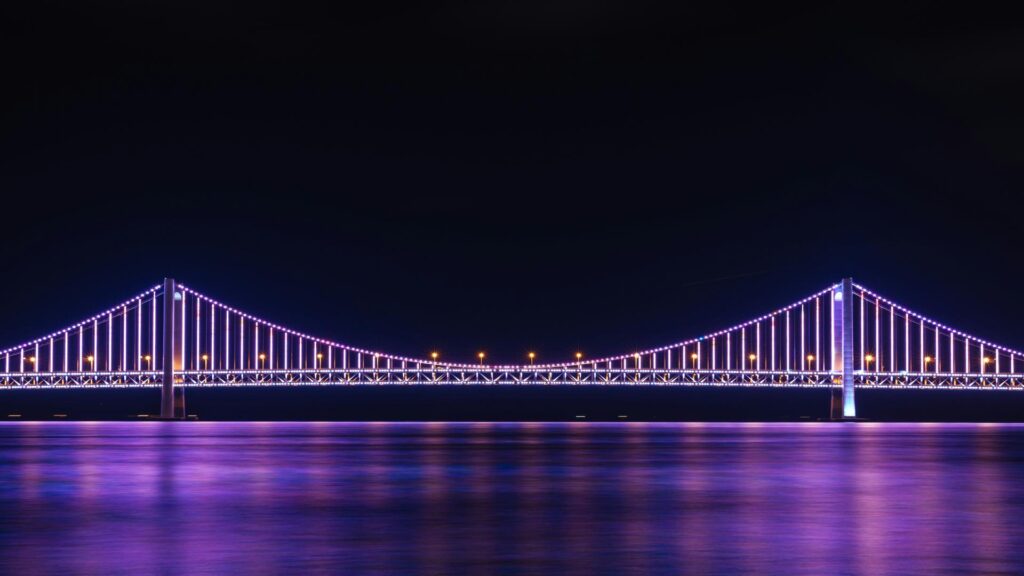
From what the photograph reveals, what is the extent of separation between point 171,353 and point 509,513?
54.6 m

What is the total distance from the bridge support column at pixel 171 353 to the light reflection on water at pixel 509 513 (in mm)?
35372

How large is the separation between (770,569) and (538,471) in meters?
15.4

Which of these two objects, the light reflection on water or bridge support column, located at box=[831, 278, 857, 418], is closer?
the light reflection on water

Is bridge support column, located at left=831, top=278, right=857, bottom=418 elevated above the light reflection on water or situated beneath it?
elevated above

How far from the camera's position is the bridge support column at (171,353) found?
70875 millimetres

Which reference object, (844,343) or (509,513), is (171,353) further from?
(509,513)

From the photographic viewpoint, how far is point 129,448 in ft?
132

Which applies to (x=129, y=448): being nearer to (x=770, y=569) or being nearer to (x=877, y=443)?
(x=877, y=443)

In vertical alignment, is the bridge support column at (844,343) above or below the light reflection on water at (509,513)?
above

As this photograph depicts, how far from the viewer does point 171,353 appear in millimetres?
71562

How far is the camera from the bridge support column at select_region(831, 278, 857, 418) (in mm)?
71188

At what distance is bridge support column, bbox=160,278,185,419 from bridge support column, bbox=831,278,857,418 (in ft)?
93.0

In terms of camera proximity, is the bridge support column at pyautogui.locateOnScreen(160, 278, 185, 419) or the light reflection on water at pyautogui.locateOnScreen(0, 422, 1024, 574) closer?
the light reflection on water at pyautogui.locateOnScreen(0, 422, 1024, 574)

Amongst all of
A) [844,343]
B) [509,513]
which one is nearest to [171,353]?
[844,343]
